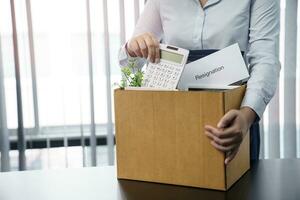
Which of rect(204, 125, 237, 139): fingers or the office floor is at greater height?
rect(204, 125, 237, 139): fingers

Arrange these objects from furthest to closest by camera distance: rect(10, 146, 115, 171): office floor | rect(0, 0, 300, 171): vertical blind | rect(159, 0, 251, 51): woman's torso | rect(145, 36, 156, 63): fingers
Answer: rect(10, 146, 115, 171): office floor, rect(0, 0, 300, 171): vertical blind, rect(159, 0, 251, 51): woman's torso, rect(145, 36, 156, 63): fingers

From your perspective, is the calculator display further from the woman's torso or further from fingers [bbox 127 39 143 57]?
the woman's torso

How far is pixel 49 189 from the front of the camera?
0.93m

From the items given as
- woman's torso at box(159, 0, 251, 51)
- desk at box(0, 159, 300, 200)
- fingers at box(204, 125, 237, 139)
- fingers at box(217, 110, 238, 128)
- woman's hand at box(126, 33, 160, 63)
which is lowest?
desk at box(0, 159, 300, 200)

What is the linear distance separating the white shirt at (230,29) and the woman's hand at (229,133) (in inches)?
3.9

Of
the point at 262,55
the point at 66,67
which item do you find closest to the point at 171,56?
the point at 262,55

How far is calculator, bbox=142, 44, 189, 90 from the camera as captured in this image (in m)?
0.89

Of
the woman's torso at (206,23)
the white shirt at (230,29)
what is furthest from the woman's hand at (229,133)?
the woman's torso at (206,23)

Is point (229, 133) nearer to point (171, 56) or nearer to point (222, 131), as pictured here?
point (222, 131)

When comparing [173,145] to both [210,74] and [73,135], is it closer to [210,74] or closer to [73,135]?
[210,74]

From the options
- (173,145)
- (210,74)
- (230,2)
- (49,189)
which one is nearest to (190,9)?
(230,2)

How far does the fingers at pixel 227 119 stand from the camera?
2.72 feet

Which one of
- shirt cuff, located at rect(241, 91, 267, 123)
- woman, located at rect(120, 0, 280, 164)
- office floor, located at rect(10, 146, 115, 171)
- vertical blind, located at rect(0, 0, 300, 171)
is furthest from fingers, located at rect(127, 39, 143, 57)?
office floor, located at rect(10, 146, 115, 171)

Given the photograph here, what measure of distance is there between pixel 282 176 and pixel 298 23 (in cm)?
171
